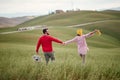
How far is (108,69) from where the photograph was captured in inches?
355

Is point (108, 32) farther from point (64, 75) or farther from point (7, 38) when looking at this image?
point (64, 75)

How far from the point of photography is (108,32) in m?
68.7

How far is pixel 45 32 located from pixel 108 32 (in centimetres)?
5956

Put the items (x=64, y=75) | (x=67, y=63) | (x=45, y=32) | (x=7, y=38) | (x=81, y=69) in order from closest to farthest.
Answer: (x=64, y=75) < (x=81, y=69) < (x=67, y=63) < (x=45, y=32) < (x=7, y=38)

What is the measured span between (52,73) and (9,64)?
2.56 m

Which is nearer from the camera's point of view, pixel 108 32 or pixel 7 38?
pixel 7 38

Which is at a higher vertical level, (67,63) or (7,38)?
(67,63)

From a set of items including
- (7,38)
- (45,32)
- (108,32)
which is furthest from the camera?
(108,32)

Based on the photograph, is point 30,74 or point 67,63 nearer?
point 30,74

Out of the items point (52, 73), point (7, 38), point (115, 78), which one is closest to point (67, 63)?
point (52, 73)

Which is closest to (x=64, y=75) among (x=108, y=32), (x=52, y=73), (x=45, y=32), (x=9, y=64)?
(x=52, y=73)

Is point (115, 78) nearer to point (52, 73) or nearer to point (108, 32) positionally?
point (52, 73)

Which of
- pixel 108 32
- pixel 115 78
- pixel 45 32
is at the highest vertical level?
pixel 45 32

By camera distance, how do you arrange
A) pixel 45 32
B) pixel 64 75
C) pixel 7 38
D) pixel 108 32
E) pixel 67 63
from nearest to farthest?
pixel 64 75
pixel 67 63
pixel 45 32
pixel 7 38
pixel 108 32
